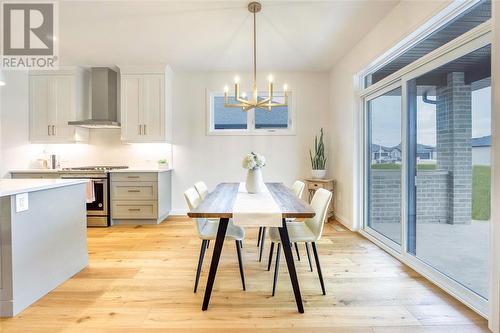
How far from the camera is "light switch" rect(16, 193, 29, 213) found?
1873 mm

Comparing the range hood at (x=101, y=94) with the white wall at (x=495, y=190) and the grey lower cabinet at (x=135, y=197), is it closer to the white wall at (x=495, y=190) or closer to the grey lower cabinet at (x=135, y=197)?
the grey lower cabinet at (x=135, y=197)

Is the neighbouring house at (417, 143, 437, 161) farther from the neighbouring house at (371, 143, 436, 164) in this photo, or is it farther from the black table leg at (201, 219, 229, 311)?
the black table leg at (201, 219, 229, 311)

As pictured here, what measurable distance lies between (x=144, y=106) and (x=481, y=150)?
176 inches

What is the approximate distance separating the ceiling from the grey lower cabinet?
Result: 1.91m

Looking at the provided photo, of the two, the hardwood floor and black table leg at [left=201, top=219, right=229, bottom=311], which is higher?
black table leg at [left=201, top=219, right=229, bottom=311]

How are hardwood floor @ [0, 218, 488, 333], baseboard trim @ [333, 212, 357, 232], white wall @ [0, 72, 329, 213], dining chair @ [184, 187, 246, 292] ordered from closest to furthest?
hardwood floor @ [0, 218, 488, 333], dining chair @ [184, 187, 246, 292], baseboard trim @ [333, 212, 357, 232], white wall @ [0, 72, 329, 213]

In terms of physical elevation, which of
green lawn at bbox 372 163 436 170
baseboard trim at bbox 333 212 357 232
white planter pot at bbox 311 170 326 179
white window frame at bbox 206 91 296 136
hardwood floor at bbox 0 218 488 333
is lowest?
hardwood floor at bbox 0 218 488 333

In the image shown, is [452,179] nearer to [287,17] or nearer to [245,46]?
[287,17]

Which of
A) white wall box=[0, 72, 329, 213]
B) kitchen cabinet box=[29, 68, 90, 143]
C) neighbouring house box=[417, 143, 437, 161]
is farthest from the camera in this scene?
white wall box=[0, 72, 329, 213]

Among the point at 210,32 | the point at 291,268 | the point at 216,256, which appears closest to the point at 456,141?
the point at 291,268

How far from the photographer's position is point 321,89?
16.1 ft

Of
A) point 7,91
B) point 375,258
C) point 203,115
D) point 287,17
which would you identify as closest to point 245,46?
point 287,17

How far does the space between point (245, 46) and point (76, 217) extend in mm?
3007

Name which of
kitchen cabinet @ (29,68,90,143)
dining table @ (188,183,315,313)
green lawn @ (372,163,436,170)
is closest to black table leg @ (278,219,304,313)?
dining table @ (188,183,315,313)
